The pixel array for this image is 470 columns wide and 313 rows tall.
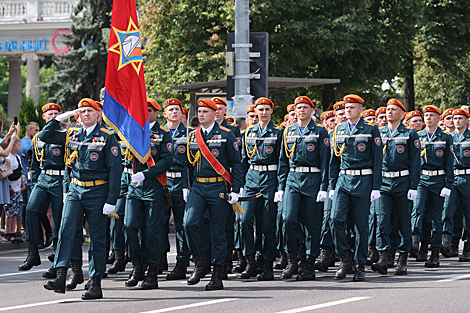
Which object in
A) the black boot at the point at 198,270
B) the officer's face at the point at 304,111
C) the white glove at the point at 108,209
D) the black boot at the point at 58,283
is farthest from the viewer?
the officer's face at the point at 304,111

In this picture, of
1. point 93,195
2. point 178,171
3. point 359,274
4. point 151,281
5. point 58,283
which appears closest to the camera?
point 58,283

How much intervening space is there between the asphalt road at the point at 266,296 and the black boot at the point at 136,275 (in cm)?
12

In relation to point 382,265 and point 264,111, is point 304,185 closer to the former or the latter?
point 264,111

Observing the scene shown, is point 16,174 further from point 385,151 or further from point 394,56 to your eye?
point 394,56

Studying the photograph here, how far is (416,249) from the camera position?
11.9 m

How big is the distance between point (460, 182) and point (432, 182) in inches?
28.2

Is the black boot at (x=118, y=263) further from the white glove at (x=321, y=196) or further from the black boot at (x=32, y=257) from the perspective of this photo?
the white glove at (x=321, y=196)

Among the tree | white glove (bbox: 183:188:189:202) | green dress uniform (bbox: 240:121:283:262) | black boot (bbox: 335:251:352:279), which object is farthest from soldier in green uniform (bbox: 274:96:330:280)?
the tree

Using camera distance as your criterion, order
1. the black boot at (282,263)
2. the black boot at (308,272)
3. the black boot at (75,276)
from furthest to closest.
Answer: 1. the black boot at (282,263)
2. the black boot at (308,272)
3. the black boot at (75,276)

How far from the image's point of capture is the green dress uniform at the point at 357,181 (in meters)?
9.60

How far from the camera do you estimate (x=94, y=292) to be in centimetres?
836

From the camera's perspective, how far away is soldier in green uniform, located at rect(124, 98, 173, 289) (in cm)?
911

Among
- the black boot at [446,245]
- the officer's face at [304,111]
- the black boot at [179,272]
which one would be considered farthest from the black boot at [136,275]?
the black boot at [446,245]

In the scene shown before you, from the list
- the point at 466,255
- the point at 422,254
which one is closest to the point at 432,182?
the point at 422,254
